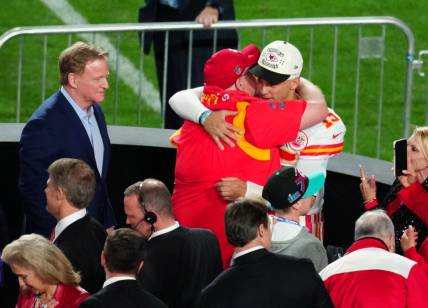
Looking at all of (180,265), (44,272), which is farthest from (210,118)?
(44,272)

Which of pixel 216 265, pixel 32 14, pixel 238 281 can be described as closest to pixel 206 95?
pixel 216 265

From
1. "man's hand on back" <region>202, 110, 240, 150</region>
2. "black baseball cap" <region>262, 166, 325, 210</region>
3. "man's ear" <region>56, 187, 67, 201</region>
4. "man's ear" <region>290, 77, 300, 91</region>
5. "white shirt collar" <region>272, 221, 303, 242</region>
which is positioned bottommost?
"white shirt collar" <region>272, 221, 303, 242</region>

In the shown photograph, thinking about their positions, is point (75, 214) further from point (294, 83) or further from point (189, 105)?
point (294, 83)

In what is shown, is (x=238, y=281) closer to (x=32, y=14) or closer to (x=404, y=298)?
(x=404, y=298)

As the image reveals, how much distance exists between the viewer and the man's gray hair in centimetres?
749

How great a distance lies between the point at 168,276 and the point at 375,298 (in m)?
1.05

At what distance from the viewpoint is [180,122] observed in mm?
12023

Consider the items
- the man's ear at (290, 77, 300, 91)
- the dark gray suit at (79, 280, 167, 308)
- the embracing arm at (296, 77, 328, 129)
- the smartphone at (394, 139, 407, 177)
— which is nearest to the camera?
the dark gray suit at (79, 280, 167, 308)

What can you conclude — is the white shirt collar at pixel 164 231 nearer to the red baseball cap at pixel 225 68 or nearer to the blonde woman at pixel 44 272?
the blonde woman at pixel 44 272

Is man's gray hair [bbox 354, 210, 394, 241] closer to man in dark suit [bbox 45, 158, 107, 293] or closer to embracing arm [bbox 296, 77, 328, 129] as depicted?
embracing arm [bbox 296, 77, 328, 129]

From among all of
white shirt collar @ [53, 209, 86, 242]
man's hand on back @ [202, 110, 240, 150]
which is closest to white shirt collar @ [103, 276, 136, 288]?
white shirt collar @ [53, 209, 86, 242]

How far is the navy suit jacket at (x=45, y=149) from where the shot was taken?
330 inches

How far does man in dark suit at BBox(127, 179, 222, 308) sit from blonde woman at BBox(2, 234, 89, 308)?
54cm

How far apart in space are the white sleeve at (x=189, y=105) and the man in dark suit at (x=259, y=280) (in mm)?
1152
